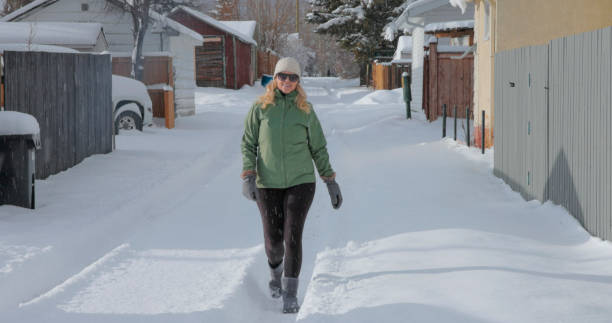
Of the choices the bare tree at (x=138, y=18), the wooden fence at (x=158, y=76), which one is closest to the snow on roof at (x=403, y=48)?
the bare tree at (x=138, y=18)

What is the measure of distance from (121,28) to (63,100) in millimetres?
16358

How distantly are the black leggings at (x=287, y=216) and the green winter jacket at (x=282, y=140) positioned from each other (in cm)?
7

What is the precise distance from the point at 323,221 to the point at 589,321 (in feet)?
14.1

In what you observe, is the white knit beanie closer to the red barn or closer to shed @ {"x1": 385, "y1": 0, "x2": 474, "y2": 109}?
shed @ {"x1": 385, "y1": 0, "x2": 474, "y2": 109}

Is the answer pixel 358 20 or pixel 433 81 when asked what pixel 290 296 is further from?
pixel 358 20

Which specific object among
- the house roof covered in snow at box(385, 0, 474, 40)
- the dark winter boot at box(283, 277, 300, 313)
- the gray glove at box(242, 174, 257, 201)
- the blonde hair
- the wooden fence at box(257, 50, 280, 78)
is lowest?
the dark winter boot at box(283, 277, 300, 313)

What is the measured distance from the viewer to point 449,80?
1978 centimetres

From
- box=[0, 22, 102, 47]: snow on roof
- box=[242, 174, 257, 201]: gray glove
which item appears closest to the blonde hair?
box=[242, 174, 257, 201]: gray glove

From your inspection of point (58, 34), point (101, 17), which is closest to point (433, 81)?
point (58, 34)

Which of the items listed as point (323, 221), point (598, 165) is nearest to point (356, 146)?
point (323, 221)

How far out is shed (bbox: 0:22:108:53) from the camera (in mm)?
23645

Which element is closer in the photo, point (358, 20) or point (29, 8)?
point (29, 8)

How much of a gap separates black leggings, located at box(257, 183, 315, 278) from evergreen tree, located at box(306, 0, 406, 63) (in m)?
41.6

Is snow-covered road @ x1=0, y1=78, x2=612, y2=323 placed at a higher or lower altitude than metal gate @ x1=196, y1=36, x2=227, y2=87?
lower
